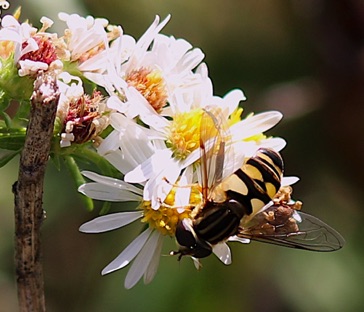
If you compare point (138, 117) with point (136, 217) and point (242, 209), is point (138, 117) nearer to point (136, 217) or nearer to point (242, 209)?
point (136, 217)

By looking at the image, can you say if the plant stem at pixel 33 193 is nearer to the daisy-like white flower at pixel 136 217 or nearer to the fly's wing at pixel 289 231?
the daisy-like white flower at pixel 136 217

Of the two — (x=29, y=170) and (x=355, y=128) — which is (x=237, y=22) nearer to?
(x=355, y=128)

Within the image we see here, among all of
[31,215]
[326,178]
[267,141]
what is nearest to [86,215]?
[326,178]

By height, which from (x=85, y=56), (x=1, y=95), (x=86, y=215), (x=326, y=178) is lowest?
(x=86, y=215)

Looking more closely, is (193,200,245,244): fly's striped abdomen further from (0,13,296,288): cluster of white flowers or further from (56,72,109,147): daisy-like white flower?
(56,72,109,147): daisy-like white flower

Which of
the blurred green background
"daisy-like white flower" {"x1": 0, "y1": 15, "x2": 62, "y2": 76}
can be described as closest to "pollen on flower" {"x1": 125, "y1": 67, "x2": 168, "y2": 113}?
"daisy-like white flower" {"x1": 0, "y1": 15, "x2": 62, "y2": 76}

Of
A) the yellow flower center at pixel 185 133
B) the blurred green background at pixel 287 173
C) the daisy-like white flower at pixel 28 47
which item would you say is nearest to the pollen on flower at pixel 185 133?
the yellow flower center at pixel 185 133

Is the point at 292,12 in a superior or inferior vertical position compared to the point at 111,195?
superior
